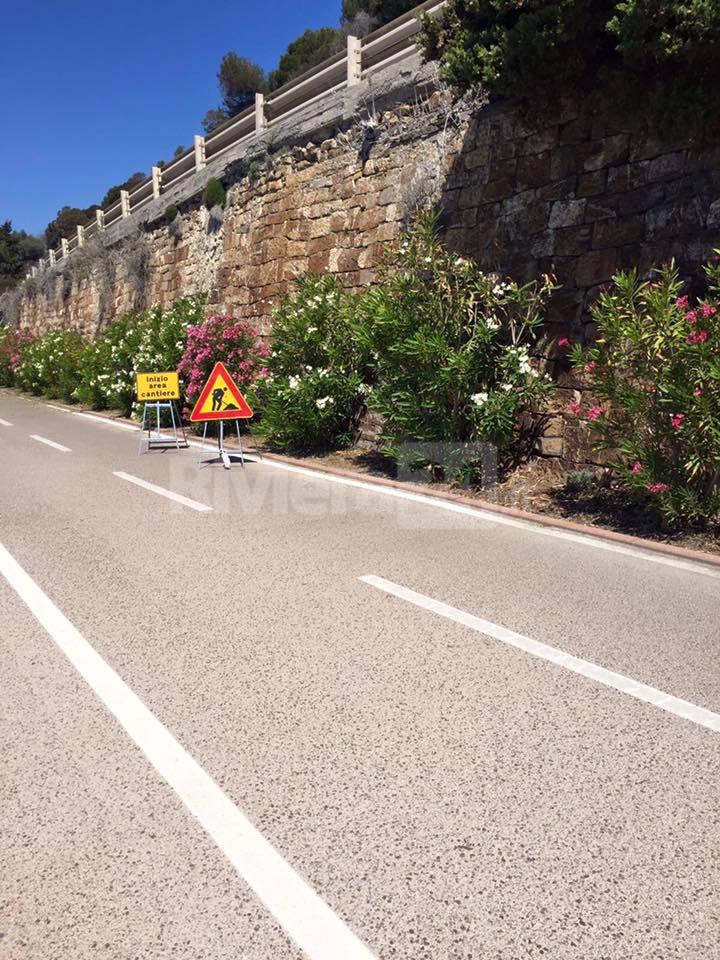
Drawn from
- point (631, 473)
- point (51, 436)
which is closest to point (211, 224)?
point (51, 436)

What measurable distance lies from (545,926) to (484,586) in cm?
337

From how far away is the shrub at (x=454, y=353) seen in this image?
939 cm

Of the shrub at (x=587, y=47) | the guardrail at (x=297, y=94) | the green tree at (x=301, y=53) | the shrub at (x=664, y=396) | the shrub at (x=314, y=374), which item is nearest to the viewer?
the shrub at (x=664, y=396)

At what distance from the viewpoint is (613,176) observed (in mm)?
9398

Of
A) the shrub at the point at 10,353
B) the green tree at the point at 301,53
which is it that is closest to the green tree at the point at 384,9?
the green tree at the point at 301,53

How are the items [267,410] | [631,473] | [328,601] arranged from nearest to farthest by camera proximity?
[328,601] < [631,473] < [267,410]

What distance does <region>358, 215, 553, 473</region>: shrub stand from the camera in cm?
939

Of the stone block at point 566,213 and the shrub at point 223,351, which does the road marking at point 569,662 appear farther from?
the shrub at point 223,351

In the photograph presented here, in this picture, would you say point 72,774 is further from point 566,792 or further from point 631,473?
point 631,473

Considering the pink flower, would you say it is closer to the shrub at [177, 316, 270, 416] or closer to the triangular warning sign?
the triangular warning sign

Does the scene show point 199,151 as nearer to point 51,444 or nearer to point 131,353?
point 131,353

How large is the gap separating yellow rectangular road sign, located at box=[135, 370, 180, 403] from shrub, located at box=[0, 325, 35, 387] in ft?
70.3

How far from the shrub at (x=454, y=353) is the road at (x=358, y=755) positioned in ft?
11.4

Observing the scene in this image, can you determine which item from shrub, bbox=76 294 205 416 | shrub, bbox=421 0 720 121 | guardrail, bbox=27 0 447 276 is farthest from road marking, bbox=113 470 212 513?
shrub, bbox=76 294 205 416
